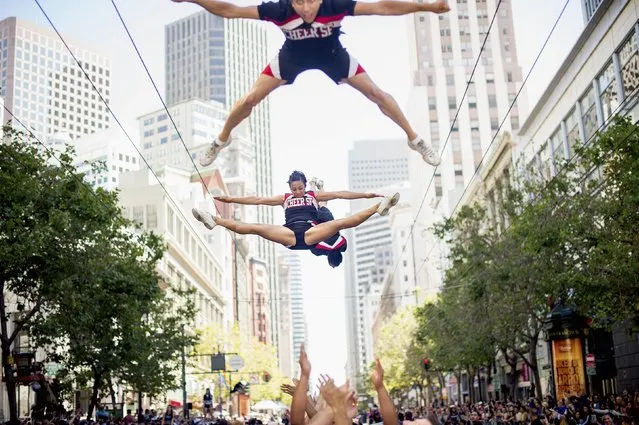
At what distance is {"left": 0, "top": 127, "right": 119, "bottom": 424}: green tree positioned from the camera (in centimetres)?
2859

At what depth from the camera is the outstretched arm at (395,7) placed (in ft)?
40.2

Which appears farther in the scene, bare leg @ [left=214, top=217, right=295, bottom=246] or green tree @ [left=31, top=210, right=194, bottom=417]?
green tree @ [left=31, top=210, right=194, bottom=417]

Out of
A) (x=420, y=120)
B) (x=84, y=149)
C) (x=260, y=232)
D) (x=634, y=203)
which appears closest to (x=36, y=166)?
(x=260, y=232)

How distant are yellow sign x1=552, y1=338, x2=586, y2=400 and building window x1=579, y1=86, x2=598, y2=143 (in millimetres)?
10344

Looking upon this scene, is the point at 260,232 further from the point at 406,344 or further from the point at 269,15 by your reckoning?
the point at 406,344

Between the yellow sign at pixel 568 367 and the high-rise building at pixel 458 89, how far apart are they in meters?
71.0

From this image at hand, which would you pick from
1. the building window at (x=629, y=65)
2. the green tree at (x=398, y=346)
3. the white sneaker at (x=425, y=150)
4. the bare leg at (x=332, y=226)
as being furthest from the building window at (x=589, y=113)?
the green tree at (x=398, y=346)

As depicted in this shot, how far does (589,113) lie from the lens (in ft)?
147

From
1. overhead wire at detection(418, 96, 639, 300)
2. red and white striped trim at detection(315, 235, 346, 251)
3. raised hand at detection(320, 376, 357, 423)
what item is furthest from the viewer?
overhead wire at detection(418, 96, 639, 300)

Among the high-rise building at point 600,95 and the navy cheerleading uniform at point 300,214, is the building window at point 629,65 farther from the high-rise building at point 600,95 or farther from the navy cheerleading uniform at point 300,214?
the navy cheerleading uniform at point 300,214

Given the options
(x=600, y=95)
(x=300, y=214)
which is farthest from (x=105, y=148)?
(x=300, y=214)

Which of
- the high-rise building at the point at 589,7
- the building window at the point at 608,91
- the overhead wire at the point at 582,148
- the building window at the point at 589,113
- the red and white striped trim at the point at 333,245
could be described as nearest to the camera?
the red and white striped trim at the point at 333,245

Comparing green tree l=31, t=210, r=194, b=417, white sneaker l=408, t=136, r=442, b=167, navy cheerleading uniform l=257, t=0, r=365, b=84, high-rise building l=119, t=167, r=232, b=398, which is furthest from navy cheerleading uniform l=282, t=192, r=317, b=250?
high-rise building l=119, t=167, r=232, b=398

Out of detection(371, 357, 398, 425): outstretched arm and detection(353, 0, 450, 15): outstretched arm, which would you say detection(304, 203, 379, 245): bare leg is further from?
detection(371, 357, 398, 425): outstretched arm
